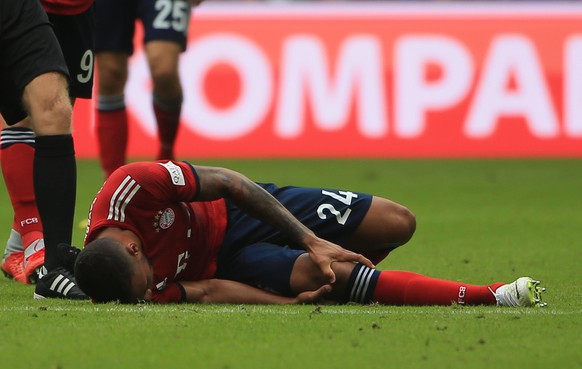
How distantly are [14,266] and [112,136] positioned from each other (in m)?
2.27

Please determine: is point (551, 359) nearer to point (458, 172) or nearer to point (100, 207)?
point (100, 207)

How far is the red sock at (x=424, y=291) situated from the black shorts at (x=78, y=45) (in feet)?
6.69

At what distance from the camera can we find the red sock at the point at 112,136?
8.45 meters

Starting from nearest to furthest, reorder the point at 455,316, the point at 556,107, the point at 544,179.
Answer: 1. the point at 455,316
2. the point at 544,179
3. the point at 556,107

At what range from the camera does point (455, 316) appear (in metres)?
4.80

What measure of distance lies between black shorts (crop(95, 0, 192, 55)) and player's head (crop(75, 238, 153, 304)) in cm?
365

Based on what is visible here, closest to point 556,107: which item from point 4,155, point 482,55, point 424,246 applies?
point 482,55

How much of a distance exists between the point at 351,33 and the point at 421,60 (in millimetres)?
788

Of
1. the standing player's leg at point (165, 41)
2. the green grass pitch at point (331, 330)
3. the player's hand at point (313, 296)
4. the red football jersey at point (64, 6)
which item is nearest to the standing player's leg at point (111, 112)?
the standing player's leg at point (165, 41)

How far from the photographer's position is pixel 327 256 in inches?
201

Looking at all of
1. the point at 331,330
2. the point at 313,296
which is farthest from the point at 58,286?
the point at 331,330

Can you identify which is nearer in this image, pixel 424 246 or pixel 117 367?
pixel 117 367

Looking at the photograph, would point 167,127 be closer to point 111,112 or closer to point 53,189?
point 111,112

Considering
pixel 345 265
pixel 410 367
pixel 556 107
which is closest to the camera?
pixel 410 367
